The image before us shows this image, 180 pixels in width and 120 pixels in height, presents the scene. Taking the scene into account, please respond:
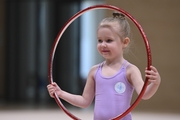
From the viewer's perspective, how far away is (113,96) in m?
2.42

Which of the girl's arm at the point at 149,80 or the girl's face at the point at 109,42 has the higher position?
the girl's face at the point at 109,42

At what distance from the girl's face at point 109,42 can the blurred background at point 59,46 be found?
15.5 feet

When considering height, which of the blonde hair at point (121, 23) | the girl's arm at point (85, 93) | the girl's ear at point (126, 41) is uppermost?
the blonde hair at point (121, 23)

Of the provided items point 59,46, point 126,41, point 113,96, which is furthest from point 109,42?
point 59,46

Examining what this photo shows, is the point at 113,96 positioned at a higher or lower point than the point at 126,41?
lower

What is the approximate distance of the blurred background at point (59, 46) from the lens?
7188 mm

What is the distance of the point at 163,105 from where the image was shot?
716 centimetres

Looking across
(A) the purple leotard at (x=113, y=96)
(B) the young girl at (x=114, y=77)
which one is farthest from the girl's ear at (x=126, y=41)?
(A) the purple leotard at (x=113, y=96)

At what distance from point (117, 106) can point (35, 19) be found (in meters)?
6.91

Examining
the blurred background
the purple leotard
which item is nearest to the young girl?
the purple leotard

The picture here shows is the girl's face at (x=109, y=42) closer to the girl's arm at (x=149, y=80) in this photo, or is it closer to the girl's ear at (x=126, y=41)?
the girl's ear at (x=126, y=41)

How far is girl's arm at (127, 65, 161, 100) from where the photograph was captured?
2236mm

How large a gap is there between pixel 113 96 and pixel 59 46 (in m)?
6.41

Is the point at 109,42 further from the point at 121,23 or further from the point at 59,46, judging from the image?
the point at 59,46
